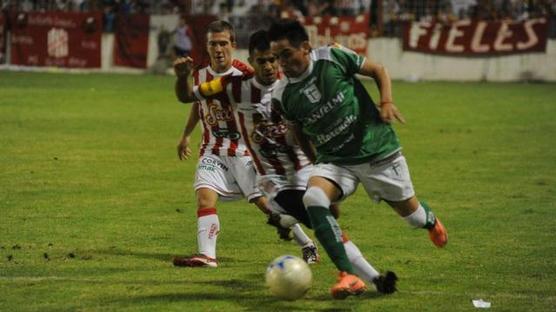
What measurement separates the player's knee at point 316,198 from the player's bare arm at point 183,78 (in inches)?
52.5

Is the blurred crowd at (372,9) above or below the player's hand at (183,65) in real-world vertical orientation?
below

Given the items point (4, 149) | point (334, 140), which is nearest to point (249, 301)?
point (334, 140)

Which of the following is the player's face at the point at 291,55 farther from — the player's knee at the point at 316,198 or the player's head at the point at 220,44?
the player's head at the point at 220,44

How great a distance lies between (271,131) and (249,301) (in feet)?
5.85

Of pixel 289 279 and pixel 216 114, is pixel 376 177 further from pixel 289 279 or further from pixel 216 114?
pixel 216 114

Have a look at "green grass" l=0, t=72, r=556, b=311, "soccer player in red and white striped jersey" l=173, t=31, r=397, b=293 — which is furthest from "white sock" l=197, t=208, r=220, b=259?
"soccer player in red and white striped jersey" l=173, t=31, r=397, b=293

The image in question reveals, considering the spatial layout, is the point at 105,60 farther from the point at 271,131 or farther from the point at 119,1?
the point at 271,131

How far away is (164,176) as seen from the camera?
16109 millimetres

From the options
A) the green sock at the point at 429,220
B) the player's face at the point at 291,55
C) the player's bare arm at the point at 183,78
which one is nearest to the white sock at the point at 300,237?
the green sock at the point at 429,220

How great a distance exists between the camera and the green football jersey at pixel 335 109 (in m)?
8.34

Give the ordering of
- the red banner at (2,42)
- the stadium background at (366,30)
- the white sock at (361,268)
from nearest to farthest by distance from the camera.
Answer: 1. the white sock at (361,268)
2. the stadium background at (366,30)
3. the red banner at (2,42)

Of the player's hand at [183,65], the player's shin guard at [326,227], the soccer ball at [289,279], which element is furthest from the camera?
the player's hand at [183,65]

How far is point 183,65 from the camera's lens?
28.2 ft

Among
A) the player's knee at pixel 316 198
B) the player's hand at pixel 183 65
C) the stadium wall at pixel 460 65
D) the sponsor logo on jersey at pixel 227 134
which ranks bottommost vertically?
the stadium wall at pixel 460 65
